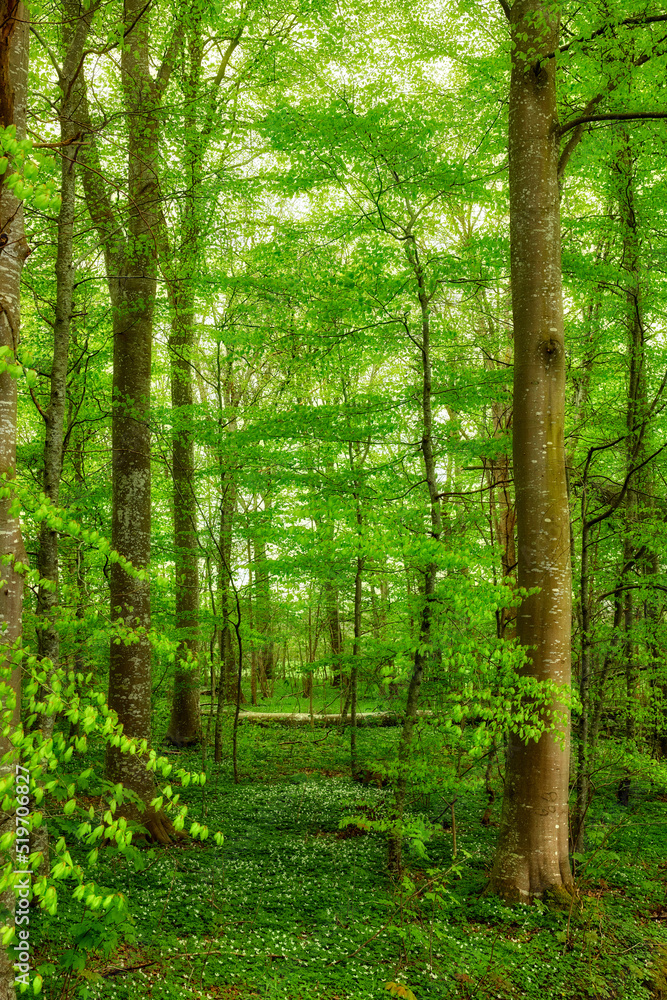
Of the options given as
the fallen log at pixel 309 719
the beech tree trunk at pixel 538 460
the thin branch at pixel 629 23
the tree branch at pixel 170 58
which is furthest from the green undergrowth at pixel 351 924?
the tree branch at pixel 170 58

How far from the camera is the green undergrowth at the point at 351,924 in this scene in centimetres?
407

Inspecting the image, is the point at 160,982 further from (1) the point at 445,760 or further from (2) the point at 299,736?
(2) the point at 299,736

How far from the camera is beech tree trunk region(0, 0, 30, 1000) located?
2648 mm

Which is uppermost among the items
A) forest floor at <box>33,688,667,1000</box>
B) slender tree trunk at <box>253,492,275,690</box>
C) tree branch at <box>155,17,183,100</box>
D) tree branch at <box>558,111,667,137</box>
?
tree branch at <box>155,17,183,100</box>

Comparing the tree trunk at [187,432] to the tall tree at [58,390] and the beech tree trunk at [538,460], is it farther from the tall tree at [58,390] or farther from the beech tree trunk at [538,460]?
the beech tree trunk at [538,460]

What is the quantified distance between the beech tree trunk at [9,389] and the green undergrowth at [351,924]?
1.08m

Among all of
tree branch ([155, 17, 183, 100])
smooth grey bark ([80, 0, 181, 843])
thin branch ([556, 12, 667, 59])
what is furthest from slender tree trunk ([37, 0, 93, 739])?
thin branch ([556, 12, 667, 59])

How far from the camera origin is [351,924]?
5.05m

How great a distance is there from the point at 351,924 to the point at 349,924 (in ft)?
0.07

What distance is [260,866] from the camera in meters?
6.28

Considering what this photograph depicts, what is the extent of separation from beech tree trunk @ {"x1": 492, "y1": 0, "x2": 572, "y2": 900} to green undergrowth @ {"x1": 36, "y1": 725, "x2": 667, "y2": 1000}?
45 cm

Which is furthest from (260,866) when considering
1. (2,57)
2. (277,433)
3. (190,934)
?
(2,57)

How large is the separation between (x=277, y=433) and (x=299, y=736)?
8.66 m

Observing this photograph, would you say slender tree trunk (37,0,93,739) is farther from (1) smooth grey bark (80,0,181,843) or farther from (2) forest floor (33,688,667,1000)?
(2) forest floor (33,688,667,1000)
